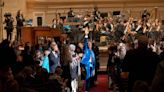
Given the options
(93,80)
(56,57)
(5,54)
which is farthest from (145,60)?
(93,80)

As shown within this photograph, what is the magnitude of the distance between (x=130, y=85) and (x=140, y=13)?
82.4 feet

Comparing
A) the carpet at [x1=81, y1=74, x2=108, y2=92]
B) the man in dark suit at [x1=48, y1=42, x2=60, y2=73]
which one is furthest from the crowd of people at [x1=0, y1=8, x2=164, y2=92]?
the carpet at [x1=81, y1=74, x2=108, y2=92]

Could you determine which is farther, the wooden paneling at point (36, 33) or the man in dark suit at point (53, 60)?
the wooden paneling at point (36, 33)

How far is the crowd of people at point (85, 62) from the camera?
17.1 ft

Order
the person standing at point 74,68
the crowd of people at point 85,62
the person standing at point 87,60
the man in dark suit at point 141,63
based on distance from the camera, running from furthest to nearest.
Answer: the person standing at point 87,60, the person standing at point 74,68, the man in dark suit at point 141,63, the crowd of people at point 85,62

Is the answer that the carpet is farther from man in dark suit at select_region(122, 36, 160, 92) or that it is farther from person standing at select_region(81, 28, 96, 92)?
man in dark suit at select_region(122, 36, 160, 92)

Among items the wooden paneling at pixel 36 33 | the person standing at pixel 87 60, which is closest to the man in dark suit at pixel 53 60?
the person standing at pixel 87 60

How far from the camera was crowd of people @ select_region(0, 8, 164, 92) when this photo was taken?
5.22 m

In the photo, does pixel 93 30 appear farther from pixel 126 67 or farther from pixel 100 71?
pixel 126 67

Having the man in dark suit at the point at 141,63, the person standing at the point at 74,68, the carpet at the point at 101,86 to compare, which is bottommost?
the carpet at the point at 101,86

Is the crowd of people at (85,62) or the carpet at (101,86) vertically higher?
the crowd of people at (85,62)

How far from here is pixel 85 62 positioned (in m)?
15.5

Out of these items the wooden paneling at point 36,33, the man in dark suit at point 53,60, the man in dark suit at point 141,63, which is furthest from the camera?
the wooden paneling at point 36,33

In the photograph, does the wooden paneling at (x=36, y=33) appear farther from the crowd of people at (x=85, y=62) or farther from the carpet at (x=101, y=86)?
the crowd of people at (x=85, y=62)
